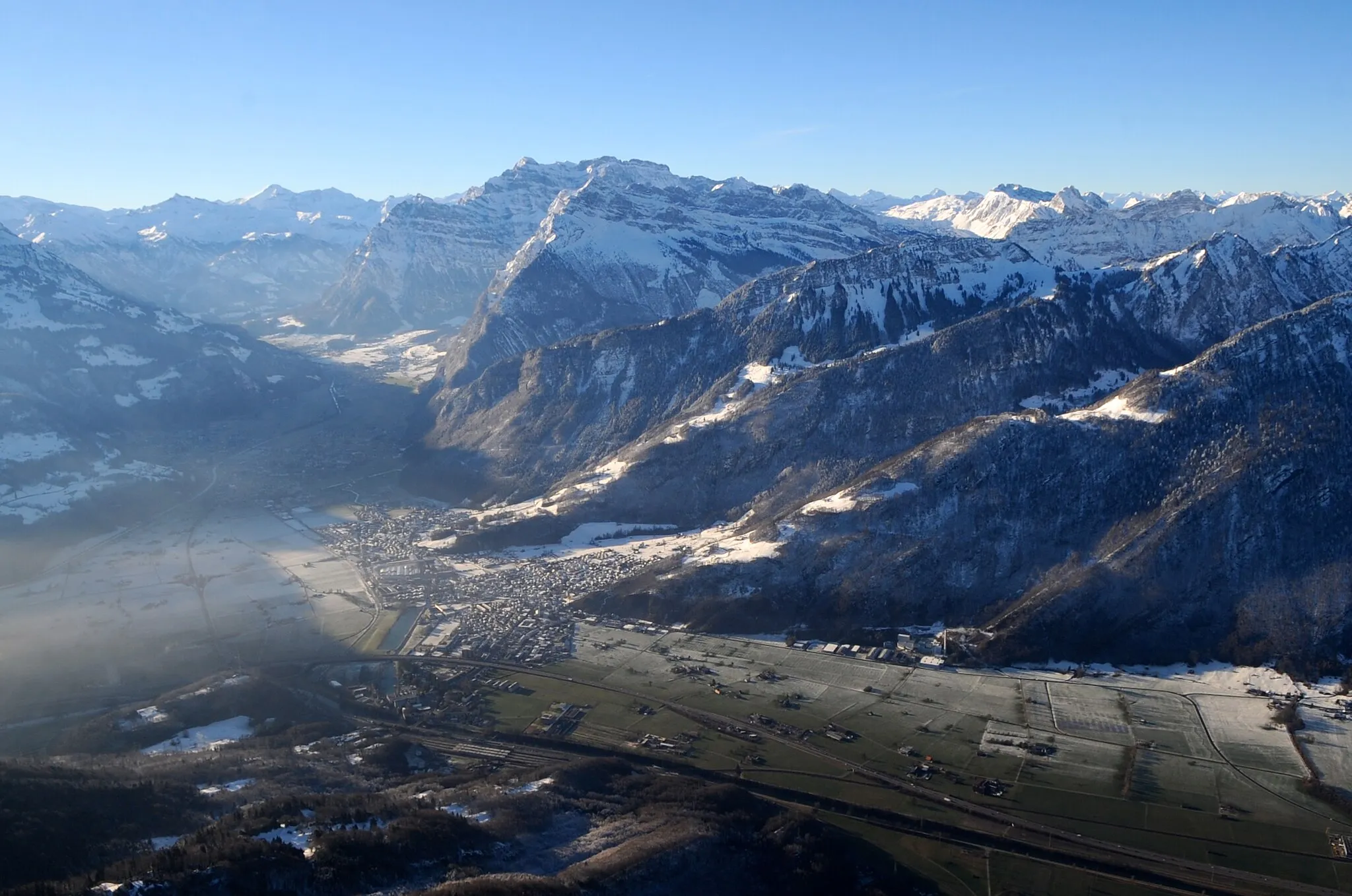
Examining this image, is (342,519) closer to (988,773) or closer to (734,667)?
(734,667)

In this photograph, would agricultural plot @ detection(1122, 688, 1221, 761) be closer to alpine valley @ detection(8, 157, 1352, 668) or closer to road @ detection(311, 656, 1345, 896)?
alpine valley @ detection(8, 157, 1352, 668)

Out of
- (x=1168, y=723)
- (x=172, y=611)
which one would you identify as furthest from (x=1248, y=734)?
(x=172, y=611)

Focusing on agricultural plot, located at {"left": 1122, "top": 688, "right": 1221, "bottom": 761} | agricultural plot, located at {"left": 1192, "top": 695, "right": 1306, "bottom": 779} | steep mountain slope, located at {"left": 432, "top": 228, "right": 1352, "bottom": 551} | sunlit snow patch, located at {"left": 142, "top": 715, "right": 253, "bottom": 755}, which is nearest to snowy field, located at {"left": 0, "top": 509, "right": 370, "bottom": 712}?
sunlit snow patch, located at {"left": 142, "top": 715, "right": 253, "bottom": 755}

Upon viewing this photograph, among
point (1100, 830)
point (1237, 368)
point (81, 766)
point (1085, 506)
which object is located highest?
point (1237, 368)

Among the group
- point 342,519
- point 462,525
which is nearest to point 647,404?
point 462,525

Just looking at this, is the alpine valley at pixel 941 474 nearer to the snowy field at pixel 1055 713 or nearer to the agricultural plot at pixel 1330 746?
the snowy field at pixel 1055 713

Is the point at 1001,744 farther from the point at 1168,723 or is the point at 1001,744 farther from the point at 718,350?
the point at 718,350

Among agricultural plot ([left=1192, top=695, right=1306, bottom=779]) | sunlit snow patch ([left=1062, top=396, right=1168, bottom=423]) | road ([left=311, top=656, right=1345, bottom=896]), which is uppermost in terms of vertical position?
sunlit snow patch ([left=1062, top=396, right=1168, bottom=423])
